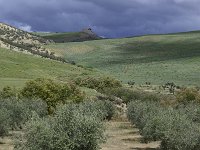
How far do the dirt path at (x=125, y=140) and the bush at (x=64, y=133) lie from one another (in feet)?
49.0

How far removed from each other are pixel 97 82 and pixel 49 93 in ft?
184

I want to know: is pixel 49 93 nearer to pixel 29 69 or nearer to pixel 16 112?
pixel 16 112

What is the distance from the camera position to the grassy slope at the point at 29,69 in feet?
495

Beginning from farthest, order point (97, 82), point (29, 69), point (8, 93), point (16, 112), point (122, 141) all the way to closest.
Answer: point (29, 69) < point (97, 82) < point (8, 93) < point (16, 112) < point (122, 141)

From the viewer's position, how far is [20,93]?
296ft

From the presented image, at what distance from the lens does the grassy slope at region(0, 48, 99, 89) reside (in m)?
151

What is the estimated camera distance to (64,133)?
3472 cm

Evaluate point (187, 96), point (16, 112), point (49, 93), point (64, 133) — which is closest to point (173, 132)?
point (64, 133)

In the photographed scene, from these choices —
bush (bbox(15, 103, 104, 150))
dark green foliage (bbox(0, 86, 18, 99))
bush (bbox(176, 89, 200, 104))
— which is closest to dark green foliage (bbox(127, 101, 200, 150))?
bush (bbox(15, 103, 104, 150))

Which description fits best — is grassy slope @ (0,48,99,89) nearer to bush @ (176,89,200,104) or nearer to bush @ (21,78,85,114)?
bush @ (176,89,200,104)

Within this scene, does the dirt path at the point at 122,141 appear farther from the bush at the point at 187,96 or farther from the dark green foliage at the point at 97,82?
the dark green foliage at the point at 97,82

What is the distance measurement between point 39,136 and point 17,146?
2129 millimetres

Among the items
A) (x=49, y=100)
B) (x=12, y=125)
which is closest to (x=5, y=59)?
(x=49, y=100)

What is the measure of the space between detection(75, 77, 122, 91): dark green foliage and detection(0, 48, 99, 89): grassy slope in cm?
607
